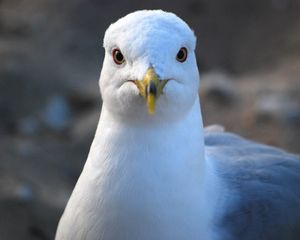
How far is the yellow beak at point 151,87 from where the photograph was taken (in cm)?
254

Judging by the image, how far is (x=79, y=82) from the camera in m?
6.08

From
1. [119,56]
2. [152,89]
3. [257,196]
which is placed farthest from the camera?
[257,196]

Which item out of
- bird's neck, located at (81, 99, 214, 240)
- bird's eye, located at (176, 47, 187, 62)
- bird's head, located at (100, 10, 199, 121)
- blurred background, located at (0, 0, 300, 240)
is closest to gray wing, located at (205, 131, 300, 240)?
bird's neck, located at (81, 99, 214, 240)

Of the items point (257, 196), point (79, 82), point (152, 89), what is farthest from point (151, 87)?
point (79, 82)

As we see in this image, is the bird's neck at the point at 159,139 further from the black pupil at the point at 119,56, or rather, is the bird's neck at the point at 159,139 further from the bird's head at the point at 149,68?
the black pupil at the point at 119,56

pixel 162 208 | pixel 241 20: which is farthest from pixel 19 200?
pixel 241 20

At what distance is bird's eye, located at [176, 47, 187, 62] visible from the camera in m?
2.75

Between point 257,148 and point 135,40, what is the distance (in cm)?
114

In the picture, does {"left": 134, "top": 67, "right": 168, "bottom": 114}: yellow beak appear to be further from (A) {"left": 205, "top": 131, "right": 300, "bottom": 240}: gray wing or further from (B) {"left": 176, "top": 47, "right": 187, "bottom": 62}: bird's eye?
(A) {"left": 205, "top": 131, "right": 300, "bottom": 240}: gray wing

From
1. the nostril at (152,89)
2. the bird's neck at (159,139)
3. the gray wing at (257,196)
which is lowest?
the gray wing at (257,196)

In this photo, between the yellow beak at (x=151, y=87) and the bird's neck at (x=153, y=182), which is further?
the bird's neck at (x=153, y=182)

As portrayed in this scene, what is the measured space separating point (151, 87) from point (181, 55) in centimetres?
28

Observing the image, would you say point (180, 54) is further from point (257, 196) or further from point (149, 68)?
point (257, 196)

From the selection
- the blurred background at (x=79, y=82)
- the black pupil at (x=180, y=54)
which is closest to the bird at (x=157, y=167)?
the black pupil at (x=180, y=54)
